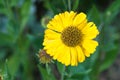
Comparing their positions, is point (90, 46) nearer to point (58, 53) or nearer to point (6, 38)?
point (58, 53)

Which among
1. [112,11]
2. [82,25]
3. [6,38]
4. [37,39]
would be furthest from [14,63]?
[82,25]

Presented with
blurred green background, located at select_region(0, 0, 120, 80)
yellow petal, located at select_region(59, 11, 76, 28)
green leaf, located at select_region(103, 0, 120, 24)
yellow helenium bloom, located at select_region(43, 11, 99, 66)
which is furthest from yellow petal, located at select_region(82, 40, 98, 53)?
green leaf, located at select_region(103, 0, 120, 24)

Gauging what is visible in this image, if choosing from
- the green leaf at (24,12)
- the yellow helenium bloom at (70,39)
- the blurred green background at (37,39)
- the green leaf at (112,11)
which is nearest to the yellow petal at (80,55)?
the yellow helenium bloom at (70,39)

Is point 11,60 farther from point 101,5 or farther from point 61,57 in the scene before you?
point 61,57

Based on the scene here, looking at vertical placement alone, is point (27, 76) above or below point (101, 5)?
below

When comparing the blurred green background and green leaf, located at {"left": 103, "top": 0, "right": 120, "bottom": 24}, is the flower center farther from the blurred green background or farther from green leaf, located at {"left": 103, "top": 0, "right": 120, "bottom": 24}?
green leaf, located at {"left": 103, "top": 0, "right": 120, "bottom": 24}

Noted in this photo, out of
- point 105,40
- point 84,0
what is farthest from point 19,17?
point 105,40

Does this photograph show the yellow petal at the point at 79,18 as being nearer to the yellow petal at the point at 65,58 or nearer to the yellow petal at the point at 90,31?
the yellow petal at the point at 90,31
